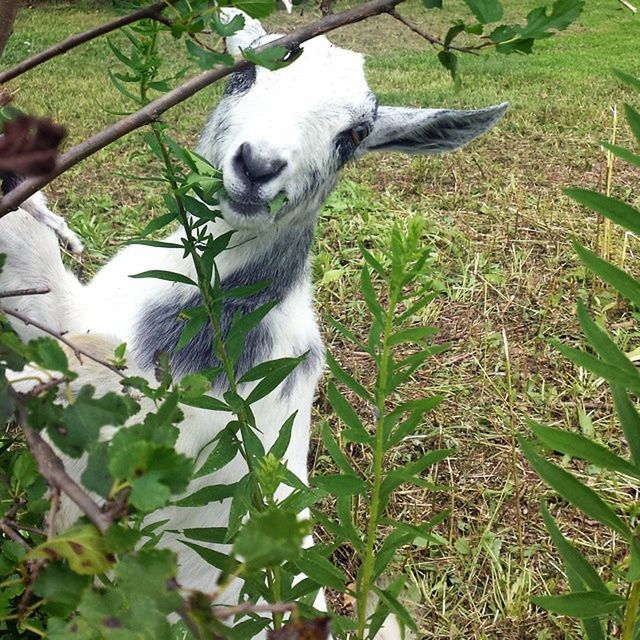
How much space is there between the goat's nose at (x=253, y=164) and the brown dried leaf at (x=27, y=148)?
1.41 meters

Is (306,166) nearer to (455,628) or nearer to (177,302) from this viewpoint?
(177,302)

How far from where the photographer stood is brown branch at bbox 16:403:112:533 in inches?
18.8

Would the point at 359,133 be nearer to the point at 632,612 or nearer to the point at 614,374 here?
the point at 614,374

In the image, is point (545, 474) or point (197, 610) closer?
point (197, 610)

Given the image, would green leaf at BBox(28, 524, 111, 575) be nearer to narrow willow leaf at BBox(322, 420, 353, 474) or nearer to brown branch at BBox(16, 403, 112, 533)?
brown branch at BBox(16, 403, 112, 533)

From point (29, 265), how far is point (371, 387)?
1.53 meters

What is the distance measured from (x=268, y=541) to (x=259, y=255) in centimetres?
186


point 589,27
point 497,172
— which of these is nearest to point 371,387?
point 497,172

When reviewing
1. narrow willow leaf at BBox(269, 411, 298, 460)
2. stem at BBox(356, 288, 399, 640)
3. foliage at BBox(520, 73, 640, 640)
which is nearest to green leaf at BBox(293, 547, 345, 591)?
stem at BBox(356, 288, 399, 640)

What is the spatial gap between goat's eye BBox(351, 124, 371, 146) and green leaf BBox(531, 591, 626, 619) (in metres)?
1.50

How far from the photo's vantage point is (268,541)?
1.51ft

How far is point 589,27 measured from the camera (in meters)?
12.3

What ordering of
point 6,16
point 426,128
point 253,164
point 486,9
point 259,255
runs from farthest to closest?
point 426,128
point 259,255
point 253,164
point 486,9
point 6,16

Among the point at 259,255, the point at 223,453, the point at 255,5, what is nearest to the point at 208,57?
the point at 255,5
